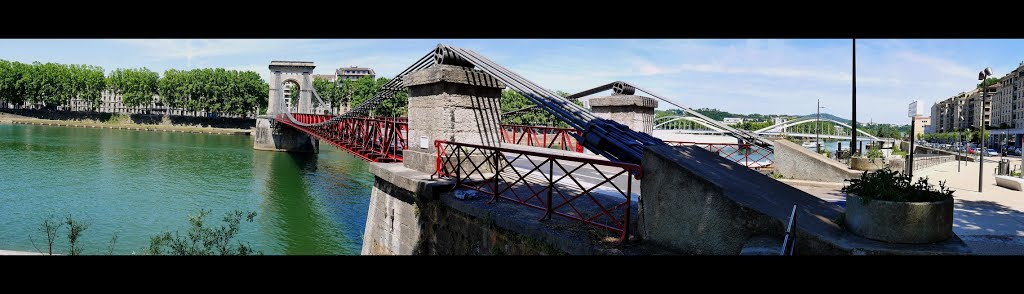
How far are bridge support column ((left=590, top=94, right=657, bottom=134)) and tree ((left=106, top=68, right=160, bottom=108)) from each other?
7716 centimetres

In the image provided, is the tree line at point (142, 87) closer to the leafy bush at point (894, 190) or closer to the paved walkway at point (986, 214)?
the paved walkway at point (986, 214)

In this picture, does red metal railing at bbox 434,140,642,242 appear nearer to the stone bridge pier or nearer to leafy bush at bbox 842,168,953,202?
leafy bush at bbox 842,168,953,202

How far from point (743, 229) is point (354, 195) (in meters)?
19.1

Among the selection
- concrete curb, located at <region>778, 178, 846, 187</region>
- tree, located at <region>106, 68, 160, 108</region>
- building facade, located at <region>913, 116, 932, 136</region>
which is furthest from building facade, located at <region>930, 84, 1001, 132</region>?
tree, located at <region>106, 68, 160, 108</region>

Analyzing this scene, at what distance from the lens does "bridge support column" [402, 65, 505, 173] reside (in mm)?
8953

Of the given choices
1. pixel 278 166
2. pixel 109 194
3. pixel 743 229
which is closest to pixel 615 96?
pixel 743 229

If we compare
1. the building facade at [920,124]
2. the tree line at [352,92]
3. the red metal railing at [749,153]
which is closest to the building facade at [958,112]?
the building facade at [920,124]

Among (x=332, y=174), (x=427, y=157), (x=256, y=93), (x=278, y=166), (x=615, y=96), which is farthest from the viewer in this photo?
(x=256, y=93)

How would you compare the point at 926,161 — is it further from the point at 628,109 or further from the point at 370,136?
the point at 370,136

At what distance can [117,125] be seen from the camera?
65438 mm

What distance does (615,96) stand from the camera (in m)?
12.3

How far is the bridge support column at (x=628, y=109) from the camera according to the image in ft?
39.9
